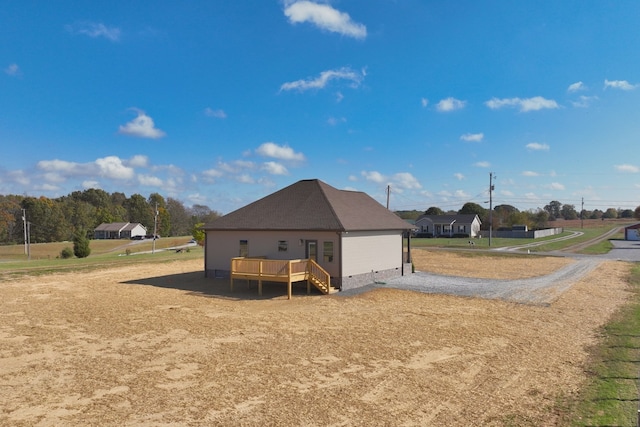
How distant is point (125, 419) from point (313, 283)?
13937mm

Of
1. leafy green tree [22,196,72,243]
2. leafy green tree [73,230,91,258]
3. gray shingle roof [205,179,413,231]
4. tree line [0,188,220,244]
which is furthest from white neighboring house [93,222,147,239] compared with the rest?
gray shingle roof [205,179,413,231]

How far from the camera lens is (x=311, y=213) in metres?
23.9

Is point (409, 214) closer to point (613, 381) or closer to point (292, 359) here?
point (292, 359)

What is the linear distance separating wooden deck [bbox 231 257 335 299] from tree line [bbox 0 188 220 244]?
60009 millimetres

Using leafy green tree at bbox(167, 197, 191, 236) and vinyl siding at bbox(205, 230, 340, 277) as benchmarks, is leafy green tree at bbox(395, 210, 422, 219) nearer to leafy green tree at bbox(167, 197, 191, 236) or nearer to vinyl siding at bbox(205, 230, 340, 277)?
leafy green tree at bbox(167, 197, 191, 236)

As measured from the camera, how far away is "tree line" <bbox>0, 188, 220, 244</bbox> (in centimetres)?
9319

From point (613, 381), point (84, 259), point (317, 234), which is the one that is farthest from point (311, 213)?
point (84, 259)

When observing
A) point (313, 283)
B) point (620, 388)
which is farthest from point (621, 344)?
point (313, 283)

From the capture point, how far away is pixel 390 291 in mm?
21344

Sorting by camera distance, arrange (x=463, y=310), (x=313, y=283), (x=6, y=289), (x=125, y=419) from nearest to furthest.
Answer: (x=125, y=419), (x=463, y=310), (x=313, y=283), (x=6, y=289)

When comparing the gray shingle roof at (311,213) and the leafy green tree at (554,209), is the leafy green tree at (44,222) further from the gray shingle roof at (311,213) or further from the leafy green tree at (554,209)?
the leafy green tree at (554,209)

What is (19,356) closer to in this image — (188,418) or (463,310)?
(188,418)

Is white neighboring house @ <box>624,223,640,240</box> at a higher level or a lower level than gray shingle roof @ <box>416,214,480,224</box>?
lower

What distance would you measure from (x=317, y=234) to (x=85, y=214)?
100 m
